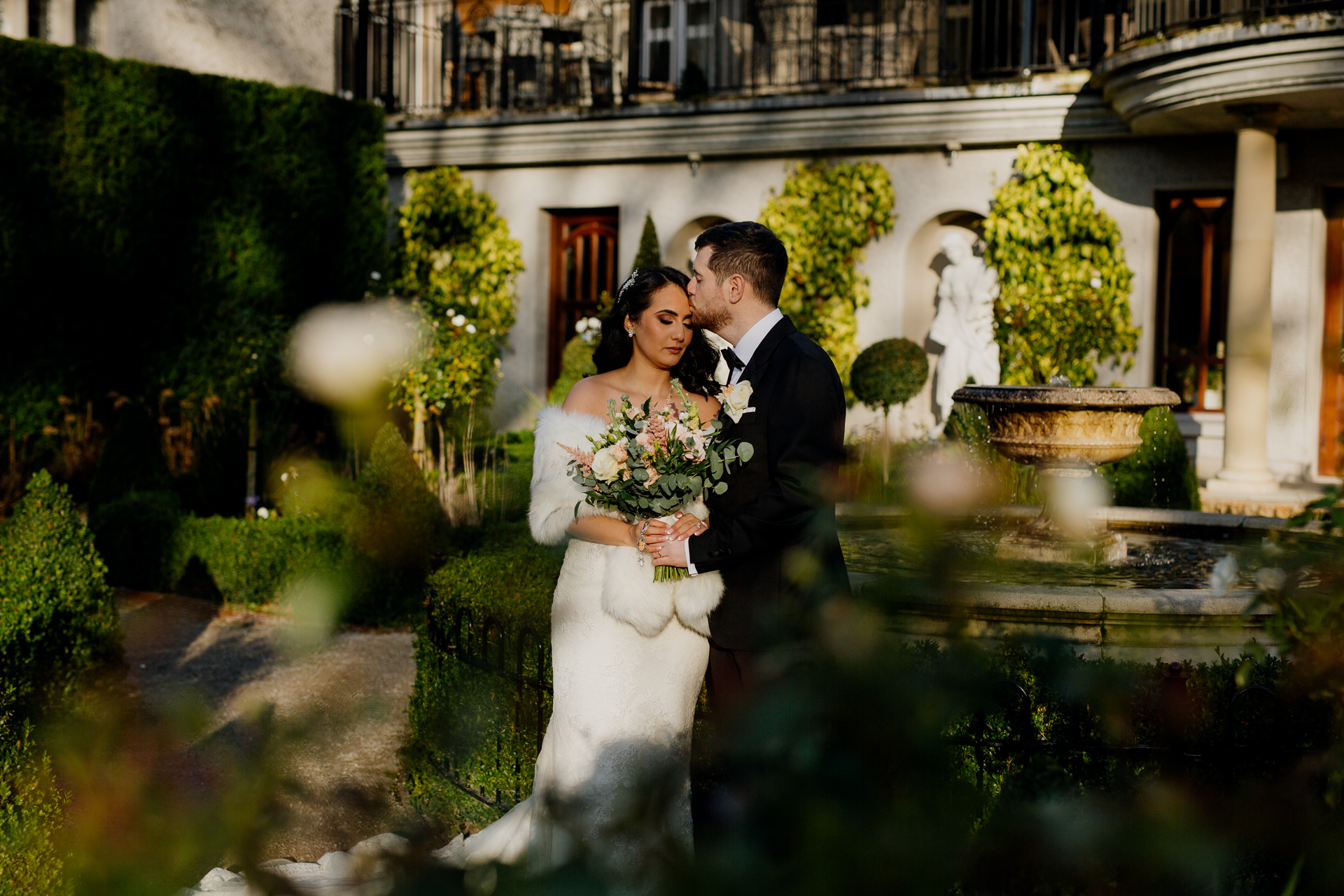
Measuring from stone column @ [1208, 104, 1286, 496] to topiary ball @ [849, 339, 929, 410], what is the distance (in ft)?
9.15

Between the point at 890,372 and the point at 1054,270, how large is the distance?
201cm

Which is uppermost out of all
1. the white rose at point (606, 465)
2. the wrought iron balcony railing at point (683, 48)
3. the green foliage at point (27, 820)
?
the wrought iron balcony railing at point (683, 48)

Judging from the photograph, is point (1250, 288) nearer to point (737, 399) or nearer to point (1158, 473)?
point (1158, 473)

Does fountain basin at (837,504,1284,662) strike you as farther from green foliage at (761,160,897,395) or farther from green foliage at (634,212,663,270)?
green foliage at (634,212,663,270)

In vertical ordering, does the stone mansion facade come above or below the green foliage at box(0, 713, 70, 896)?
above

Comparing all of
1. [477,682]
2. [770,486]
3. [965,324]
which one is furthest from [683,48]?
[770,486]

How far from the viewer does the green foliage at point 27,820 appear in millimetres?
3010

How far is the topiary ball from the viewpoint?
441 inches

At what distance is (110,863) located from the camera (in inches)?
28.9

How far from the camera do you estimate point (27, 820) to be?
10.2 ft

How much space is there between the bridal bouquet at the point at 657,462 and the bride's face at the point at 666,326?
0.19m

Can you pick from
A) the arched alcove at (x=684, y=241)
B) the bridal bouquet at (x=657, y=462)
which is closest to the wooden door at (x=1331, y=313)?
the arched alcove at (x=684, y=241)

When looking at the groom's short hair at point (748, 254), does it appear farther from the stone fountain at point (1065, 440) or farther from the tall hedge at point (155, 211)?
the tall hedge at point (155, 211)

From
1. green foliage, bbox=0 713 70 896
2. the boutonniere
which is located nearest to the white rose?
the boutonniere
